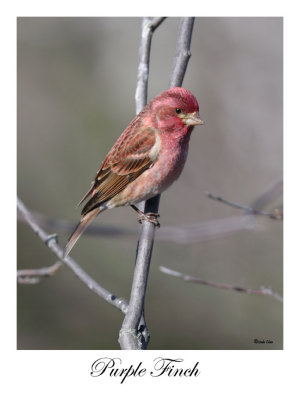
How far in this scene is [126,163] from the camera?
5062 mm

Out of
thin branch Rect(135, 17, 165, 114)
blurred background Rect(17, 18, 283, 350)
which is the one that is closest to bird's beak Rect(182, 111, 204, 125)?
thin branch Rect(135, 17, 165, 114)

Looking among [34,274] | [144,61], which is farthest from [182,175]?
A: [34,274]

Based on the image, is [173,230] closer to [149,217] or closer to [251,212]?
[251,212]

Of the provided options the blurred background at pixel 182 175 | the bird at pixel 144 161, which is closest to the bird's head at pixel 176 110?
the bird at pixel 144 161

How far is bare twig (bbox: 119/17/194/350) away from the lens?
11.5ft

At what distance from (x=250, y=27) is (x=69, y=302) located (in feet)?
14.9

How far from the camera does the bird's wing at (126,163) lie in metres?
5.00

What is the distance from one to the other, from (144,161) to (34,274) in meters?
1.66

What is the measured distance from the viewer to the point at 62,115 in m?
7.70

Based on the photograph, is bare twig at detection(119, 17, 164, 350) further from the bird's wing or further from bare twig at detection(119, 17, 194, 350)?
the bird's wing

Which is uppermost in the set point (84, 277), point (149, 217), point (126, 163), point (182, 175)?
point (126, 163)

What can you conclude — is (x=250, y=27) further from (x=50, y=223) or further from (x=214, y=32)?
(x=50, y=223)
